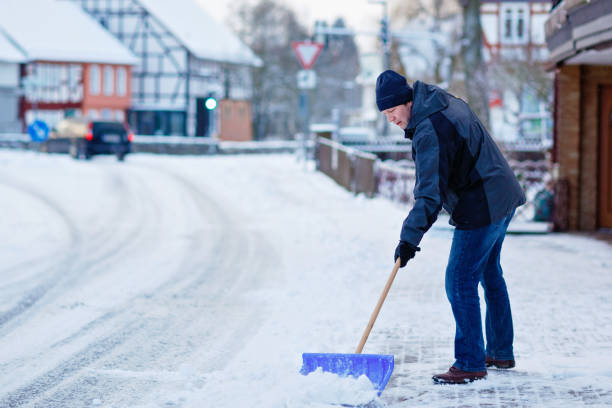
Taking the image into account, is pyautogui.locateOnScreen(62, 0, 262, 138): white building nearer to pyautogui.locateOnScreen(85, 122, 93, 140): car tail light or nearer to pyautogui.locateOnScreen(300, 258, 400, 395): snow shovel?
pyautogui.locateOnScreen(85, 122, 93, 140): car tail light

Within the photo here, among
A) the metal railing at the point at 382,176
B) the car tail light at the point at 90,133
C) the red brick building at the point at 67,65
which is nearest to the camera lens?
the metal railing at the point at 382,176

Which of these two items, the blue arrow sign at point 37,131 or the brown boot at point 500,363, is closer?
the brown boot at point 500,363

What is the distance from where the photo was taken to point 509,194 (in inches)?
192

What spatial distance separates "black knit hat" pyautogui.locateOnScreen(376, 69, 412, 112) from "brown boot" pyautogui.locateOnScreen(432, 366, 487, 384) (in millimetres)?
1507

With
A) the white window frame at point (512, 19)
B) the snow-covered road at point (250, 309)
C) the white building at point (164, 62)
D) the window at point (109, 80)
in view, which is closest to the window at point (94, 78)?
the window at point (109, 80)

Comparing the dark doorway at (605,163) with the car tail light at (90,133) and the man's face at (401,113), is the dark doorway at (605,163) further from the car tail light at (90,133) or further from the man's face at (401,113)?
the car tail light at (90,133)

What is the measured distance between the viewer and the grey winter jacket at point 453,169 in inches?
186

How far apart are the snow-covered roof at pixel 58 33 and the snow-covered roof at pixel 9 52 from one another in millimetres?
341

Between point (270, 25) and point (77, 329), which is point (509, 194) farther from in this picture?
point (270, 25)

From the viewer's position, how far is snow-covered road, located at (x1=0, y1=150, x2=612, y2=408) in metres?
5.00

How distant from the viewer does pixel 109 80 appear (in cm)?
5219

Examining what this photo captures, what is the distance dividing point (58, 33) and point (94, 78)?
10.8ft

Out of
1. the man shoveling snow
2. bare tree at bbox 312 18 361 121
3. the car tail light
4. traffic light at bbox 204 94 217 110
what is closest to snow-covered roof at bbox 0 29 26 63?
the car tail light

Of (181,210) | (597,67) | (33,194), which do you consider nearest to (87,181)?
(33,194)
